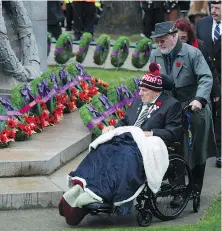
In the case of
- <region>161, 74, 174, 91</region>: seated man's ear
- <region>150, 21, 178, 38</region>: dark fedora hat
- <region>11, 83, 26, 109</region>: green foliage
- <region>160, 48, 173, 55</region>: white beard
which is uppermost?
<region>150, 21, 178, 38</region>: dark fedora hat

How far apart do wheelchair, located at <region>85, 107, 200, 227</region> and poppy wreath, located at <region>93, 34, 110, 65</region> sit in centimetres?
782

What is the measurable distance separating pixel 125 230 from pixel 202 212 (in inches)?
46.0

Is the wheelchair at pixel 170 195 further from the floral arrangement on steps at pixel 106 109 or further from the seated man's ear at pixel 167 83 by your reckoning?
the floral arrangement on steps at pixel 106 109

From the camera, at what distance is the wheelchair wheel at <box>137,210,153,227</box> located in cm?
874

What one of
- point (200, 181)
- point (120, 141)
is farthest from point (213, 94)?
point (120, 141)

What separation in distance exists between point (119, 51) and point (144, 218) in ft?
28.1

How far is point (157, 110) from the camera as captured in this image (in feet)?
29.6

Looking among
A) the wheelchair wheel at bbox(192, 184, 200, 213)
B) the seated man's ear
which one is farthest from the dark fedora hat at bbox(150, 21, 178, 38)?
the wheelchair wheel at bbox(192, 184, 200, 213)

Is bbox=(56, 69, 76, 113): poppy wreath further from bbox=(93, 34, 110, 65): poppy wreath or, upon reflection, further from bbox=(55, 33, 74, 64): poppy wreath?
bbox=(93, 34, 110, 65): poppy wreath

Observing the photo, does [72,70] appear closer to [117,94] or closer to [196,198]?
[117,94]

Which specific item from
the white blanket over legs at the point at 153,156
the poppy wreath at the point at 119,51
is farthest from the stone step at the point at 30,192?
the poppy wreath at the point at 119,51

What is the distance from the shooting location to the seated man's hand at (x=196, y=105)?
9203 mm

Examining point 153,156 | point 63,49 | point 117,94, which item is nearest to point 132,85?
point 117,94

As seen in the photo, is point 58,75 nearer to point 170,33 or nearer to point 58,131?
point 58,131
